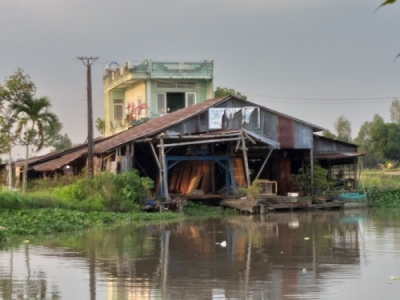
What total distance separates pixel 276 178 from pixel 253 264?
20.2 meters

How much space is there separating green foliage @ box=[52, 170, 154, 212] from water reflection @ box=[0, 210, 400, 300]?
417 cm

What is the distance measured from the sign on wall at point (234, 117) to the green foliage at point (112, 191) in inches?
194

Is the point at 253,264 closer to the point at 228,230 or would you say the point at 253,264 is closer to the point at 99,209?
the point at 228,230

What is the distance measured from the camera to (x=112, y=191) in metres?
24.8

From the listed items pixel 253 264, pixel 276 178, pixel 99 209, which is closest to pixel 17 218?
pixel 99 209

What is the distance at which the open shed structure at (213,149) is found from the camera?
27359 millimetres

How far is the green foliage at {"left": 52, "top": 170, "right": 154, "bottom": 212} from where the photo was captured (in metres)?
24.4

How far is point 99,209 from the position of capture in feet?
77.8

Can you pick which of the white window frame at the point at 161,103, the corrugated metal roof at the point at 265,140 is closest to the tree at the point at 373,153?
the white window frame at the point at 161,103

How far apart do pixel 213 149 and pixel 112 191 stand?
6392 mm

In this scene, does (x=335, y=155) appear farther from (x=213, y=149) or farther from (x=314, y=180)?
(x=213, y=149)

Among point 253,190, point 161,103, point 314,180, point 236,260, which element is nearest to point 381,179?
point 314,180

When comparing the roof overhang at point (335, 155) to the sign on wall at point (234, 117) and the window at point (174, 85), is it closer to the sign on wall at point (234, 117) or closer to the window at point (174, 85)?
the sign on wall at point (234, 117)

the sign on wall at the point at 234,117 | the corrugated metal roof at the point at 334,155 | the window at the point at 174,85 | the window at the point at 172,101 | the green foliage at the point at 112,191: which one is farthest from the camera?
the window at the point at 174,85
